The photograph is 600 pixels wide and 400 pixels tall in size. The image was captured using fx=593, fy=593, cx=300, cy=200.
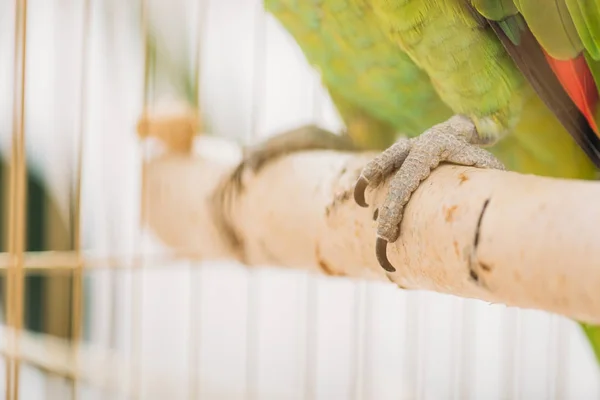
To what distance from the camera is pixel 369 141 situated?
0.79 m

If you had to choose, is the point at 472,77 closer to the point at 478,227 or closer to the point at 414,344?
the point at 478,227

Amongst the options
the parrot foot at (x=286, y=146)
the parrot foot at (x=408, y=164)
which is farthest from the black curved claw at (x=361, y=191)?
the parrot foot at (x=286, y=146)

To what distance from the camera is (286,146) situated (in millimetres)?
708

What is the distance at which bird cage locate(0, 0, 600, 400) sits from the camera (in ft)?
2.57

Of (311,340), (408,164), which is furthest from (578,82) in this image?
(311,340)

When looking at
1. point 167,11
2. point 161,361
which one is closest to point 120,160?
point 167,11

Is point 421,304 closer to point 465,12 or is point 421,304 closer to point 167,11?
point 465,12

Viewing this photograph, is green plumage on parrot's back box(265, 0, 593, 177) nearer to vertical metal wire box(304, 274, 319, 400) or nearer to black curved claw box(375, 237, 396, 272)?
black curved claw box(375, 237, 396, 272)

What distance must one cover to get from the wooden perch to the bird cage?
0.07m

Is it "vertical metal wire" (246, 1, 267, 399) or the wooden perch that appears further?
"vertical metal wire" (246, 1, 267, 399)

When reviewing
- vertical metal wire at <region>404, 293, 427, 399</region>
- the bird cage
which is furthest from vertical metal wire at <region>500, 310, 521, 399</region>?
vertical metal wire at <region>404, 293, 427, 399</region>

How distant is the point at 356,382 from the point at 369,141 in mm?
387

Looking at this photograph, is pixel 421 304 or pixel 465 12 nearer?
pixel 465 12

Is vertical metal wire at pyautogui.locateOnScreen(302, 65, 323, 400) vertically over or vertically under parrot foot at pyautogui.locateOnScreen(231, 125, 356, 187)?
under
